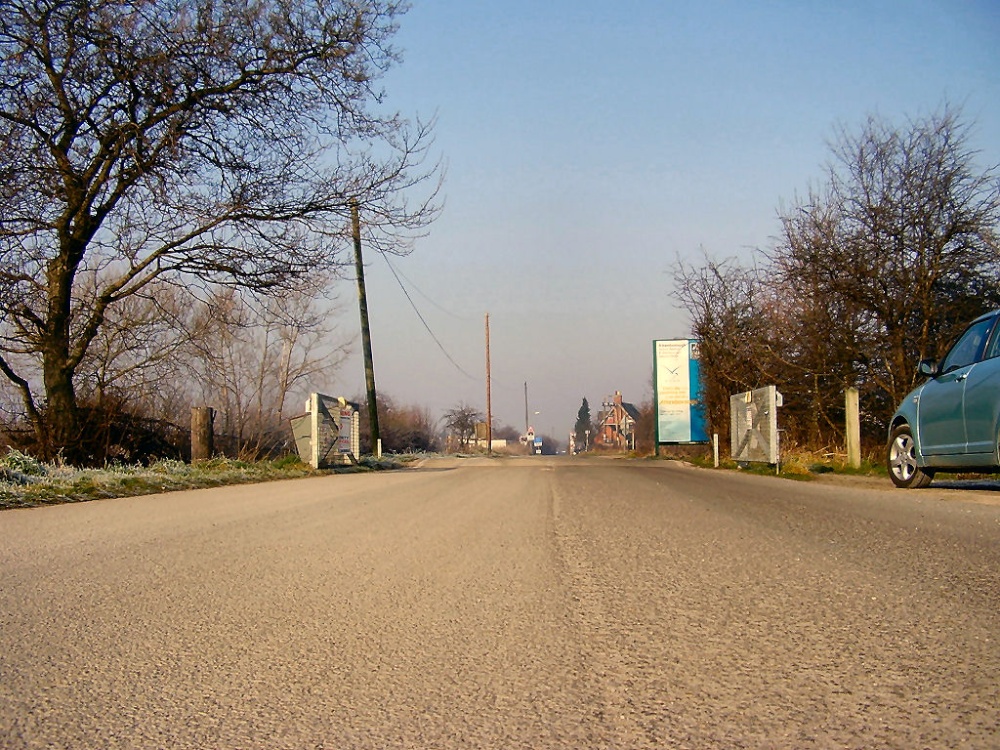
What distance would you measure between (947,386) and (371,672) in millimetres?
7989

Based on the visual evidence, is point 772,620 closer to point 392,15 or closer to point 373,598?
point 373,598

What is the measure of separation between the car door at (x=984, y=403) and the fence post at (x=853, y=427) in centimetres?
649

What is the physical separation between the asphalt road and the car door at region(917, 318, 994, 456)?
2.19 m

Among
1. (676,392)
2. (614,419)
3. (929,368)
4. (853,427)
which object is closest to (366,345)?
(676,392)

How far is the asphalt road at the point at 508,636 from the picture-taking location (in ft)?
8.43

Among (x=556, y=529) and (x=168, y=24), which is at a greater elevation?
(x=168, y=24)

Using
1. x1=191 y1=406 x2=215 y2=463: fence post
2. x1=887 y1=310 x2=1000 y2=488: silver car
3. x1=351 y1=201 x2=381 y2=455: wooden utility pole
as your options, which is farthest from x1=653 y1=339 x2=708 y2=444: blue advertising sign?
x1=887 y1=310 x2=1000 y2=488: silver car

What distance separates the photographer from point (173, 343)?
1844cm

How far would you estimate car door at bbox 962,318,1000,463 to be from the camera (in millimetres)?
Result: 8188

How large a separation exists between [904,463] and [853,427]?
486cm

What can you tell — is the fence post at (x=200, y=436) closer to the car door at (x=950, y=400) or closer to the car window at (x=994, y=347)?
the car door at (x=950, y=400)

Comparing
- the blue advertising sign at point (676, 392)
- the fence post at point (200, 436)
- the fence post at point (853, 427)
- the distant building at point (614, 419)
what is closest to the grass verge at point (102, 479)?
the fence post at point (200, 436)

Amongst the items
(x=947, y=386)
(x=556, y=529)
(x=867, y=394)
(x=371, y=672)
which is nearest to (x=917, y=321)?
(x=867, y=394)

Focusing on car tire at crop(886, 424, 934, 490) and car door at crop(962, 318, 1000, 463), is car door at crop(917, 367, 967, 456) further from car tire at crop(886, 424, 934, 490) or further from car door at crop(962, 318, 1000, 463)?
car tire at crop(886, 424, 934, 490)
